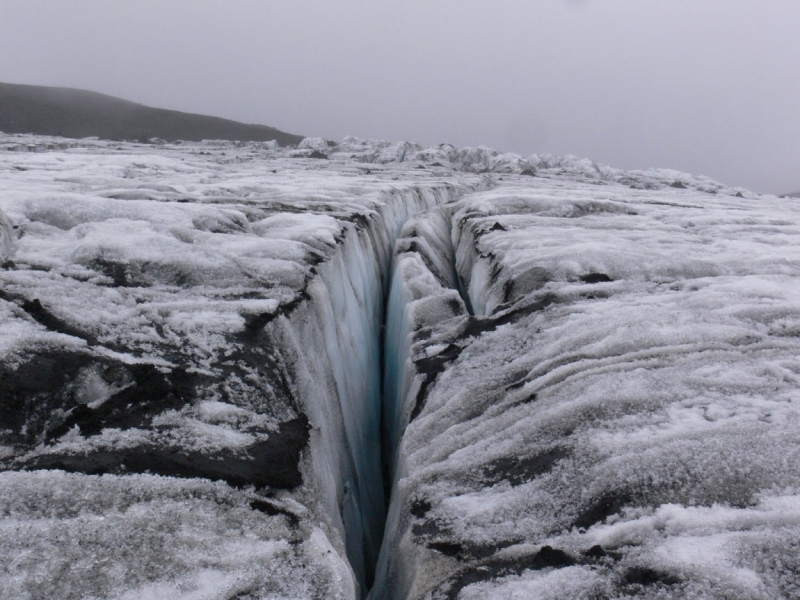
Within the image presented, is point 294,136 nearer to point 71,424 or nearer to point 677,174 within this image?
point 677,174

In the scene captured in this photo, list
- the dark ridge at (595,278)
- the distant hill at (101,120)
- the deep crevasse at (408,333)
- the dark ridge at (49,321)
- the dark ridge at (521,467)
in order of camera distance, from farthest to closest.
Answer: the distant hill at (101,120)
the dark ridge at (595,278)
the deep crevasse at (408,333)
the dark ridge at (49,321)
the dark ridge at (521,467)

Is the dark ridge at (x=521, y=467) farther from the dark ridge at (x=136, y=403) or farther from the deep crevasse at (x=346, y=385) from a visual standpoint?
the dark ridge at (x=136, y=403)

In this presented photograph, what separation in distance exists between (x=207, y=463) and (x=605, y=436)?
1.26 m

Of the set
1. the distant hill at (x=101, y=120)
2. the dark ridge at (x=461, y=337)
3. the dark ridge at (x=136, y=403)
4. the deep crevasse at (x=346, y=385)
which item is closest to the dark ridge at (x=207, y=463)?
the dark ridge at (x=136, y=403)

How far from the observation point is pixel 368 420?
10.8 ft

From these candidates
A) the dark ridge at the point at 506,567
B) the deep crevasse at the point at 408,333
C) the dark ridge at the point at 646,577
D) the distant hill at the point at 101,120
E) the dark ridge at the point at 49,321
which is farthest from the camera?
the distant hill at the point at 101,120

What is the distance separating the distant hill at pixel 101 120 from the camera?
37031mm

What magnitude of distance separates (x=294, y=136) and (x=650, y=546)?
1935 inches

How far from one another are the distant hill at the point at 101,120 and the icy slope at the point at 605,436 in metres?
42.6

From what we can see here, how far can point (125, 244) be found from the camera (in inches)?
96.5

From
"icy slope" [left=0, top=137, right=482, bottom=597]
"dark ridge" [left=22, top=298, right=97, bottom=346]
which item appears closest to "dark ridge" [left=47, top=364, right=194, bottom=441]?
"icy slope" [left=0, top=137, right=482, bottom=597]

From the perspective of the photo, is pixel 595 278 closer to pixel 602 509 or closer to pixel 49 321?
pixel 602 509

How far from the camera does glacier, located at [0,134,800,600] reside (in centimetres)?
114

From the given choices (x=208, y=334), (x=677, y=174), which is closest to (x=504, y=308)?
(x=208, y=334)
